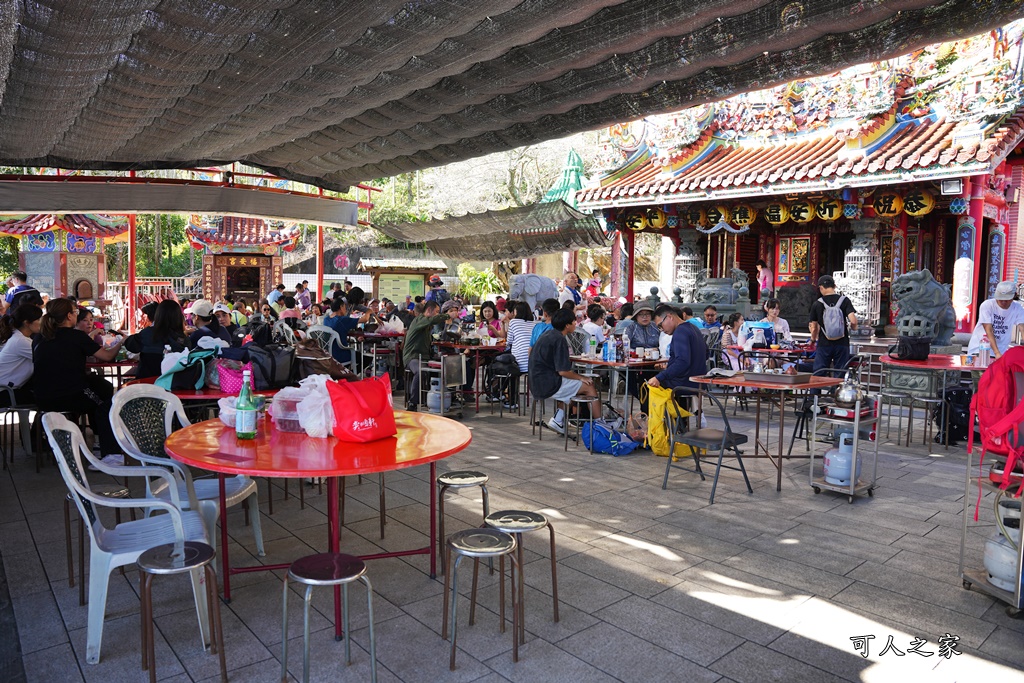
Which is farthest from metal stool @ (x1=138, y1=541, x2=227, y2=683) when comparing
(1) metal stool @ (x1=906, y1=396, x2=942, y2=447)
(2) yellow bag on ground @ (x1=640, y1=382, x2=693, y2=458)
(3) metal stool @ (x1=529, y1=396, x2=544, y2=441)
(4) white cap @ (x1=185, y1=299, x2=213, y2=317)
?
(1) metal stool @ (x1=906, y1=396, x2=942, y2=447)

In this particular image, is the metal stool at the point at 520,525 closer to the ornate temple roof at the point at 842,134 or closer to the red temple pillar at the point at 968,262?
the ornate temple roof at the point at 842,134

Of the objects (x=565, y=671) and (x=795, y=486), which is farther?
(x=795, y=486)

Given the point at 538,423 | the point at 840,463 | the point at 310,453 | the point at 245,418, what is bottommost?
the point at 538,423

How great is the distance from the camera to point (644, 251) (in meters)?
29.3

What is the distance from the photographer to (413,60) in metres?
4.14

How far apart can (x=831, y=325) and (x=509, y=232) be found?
345 inches

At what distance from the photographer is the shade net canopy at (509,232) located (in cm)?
1509

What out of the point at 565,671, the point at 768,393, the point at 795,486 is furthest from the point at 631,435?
the point at 565,671

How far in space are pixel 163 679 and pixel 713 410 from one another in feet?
25.0

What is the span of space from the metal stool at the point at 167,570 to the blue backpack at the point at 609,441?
4.51 m

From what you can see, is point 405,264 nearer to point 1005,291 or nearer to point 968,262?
point 968,262

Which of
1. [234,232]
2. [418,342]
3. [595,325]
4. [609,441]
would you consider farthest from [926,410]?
[234,232]

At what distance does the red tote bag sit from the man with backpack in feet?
21.4

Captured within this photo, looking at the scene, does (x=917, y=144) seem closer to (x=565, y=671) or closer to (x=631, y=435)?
(x=631, y=435)
